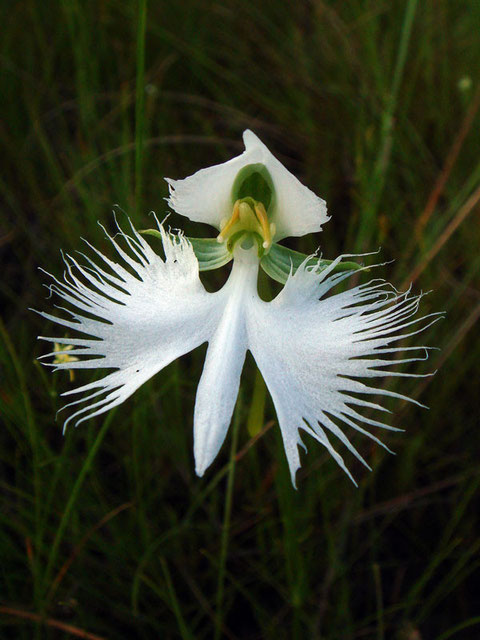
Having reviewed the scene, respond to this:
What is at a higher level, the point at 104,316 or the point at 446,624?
the point at 104,316

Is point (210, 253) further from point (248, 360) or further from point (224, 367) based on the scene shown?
point (248, 360)

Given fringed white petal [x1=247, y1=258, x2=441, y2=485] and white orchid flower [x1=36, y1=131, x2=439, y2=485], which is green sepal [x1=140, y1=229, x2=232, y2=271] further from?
fringed white petal [x1=247, y1=258, x2=441, y2=485]

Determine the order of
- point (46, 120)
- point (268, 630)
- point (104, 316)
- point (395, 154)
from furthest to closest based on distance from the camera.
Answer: point (46, 120)
point (395, 154)
point (268, 630)
point (104, 316)

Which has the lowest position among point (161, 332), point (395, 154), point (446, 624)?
point (446, 624)

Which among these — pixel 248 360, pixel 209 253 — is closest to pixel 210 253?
pixel 209 253

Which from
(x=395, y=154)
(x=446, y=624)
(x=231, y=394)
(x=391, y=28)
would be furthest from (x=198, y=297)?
(x=391, y=28)

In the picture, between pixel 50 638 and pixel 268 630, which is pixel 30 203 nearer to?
pixel 50 638
